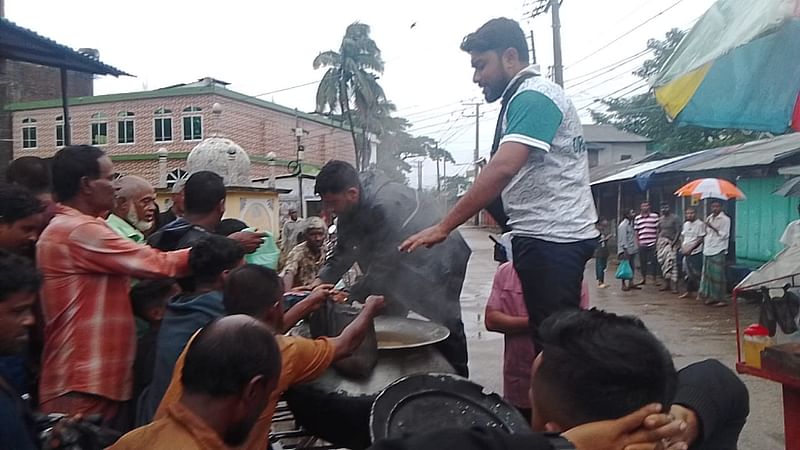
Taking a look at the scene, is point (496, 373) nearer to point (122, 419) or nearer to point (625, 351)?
point (122, 419)

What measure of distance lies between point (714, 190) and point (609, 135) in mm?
22042

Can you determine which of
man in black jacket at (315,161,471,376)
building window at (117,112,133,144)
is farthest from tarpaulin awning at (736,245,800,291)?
building window at (117,112,133,144)

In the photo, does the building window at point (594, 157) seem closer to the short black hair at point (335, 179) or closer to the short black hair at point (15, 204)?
the short black hair at point (335, 179)

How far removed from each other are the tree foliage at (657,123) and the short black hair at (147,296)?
23.9 metres

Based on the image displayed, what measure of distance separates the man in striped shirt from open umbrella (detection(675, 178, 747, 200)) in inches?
77.9

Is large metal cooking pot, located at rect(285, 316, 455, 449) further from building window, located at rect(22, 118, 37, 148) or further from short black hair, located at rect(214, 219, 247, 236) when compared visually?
building window, located at rect(22, 118, 37, 148)

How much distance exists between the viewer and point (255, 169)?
3091 cm

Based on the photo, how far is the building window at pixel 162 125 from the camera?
2995 centimetres

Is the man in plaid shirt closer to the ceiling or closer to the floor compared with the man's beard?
closer to the floor

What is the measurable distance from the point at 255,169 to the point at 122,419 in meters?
28.8

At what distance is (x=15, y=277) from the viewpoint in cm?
211

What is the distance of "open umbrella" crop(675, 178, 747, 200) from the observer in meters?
12.3

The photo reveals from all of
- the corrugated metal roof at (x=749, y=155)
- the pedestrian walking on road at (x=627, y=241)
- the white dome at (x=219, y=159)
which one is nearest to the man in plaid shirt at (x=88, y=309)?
the white dome at (x=219, y=159)

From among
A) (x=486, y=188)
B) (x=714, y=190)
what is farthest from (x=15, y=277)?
(x=714, y=190)
